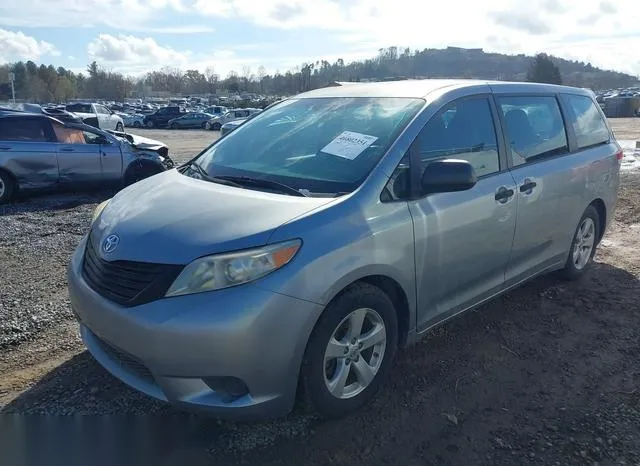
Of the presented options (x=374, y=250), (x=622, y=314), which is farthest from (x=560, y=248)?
(x=374, y=250)

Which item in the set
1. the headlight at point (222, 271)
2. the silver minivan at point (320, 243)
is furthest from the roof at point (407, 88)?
the headlight at point (222, 271)

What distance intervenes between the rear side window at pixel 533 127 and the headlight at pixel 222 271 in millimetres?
2302

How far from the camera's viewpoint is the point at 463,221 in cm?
353

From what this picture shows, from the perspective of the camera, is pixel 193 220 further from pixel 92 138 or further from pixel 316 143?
pixel 92 138

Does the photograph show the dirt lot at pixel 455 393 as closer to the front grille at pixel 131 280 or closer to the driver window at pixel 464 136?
the front grille at pixel 131 280

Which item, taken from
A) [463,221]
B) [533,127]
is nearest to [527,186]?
[533,127]

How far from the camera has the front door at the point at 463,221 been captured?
334 cm

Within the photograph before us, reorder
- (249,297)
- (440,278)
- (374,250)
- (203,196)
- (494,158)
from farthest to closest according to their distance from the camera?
(494,158) < (440,278) < (203,196) < (374,250) < (249,297)

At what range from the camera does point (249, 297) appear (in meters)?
2.56

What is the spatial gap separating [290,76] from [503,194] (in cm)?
11426

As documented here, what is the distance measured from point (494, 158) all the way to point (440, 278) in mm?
1059

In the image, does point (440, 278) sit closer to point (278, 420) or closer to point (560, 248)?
point (278, 420)

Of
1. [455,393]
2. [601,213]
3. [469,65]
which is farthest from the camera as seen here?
[469,65]

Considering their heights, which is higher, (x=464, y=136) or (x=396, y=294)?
(x=464, y=136)
